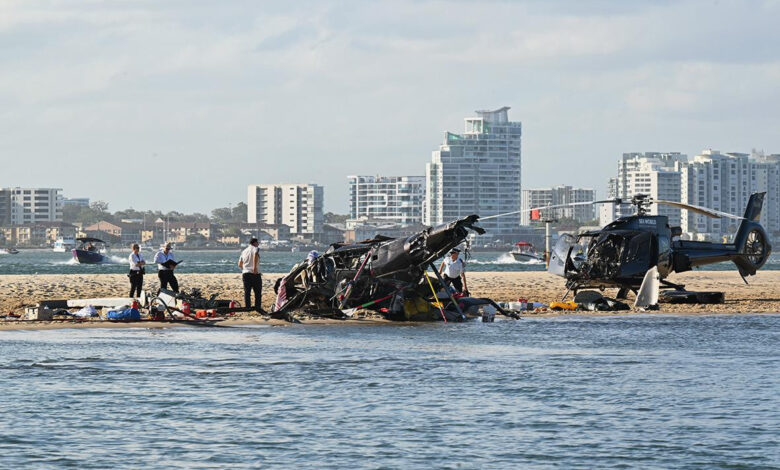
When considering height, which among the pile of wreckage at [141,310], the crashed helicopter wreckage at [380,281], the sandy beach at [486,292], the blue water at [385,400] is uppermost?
the crashed helicopter wreckage at [380,281]

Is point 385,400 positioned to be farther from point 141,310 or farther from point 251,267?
point 141,310

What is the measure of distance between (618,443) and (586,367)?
236 inches

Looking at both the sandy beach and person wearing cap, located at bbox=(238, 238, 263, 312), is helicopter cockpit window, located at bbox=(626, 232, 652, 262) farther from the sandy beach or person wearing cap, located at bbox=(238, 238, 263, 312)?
person wearing cap, located at bbox=(238, 238, 263, 312)

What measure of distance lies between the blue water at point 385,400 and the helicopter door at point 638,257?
19.3ft

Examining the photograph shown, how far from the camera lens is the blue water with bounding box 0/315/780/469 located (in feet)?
41.2

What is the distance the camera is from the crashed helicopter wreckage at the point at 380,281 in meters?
25.0

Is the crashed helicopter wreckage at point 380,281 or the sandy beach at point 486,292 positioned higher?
the crashed helicopter wreckage at point 380,281

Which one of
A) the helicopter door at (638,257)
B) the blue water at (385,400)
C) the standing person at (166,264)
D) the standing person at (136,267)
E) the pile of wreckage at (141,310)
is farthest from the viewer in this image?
the helicopter door at (638,257)

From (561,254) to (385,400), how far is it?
16082 mm

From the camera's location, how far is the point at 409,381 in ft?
57.3

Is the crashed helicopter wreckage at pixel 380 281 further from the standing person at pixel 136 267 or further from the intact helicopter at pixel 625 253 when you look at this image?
the intact helicopter at pixel 625 253

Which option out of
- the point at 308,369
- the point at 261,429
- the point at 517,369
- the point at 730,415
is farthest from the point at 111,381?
the point at 730,415

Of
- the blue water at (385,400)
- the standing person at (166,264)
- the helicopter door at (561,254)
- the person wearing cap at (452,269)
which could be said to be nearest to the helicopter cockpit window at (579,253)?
the helicopter door at (561,254)

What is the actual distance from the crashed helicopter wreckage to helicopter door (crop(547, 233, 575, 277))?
482 cm
